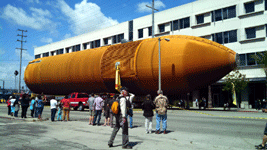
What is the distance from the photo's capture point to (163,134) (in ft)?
33.1

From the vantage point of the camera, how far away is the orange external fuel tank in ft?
66.1

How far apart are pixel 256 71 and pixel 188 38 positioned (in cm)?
1661

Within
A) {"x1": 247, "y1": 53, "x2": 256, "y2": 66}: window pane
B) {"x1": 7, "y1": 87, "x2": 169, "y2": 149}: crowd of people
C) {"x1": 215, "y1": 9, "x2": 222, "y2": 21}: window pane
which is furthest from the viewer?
{"x1": 215, "y1": 9, "x2": 222, "y2": 21}: window pane

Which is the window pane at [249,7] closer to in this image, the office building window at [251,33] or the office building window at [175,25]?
the office building window at [251,33]

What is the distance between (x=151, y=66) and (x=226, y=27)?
62.8ft

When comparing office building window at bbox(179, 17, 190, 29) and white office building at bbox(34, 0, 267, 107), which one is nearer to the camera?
white office building at bbox(34, 0, 267, 107)

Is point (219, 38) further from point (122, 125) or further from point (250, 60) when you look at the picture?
point (122, 125)

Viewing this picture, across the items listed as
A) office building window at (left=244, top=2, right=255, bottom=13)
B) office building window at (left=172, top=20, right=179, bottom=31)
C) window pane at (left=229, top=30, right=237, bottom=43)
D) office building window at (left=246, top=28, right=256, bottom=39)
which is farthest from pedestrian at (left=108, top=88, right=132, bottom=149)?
office building window at (left=172, top=20, right=179, bottom=31)

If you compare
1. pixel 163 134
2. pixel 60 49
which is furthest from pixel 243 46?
pixel 60 49

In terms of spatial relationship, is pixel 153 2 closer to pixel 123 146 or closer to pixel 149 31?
pixel 149 31

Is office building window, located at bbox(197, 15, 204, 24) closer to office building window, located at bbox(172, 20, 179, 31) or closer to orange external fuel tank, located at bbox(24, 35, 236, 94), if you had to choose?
office building window, located at bbox(172, 20, 179, 31)

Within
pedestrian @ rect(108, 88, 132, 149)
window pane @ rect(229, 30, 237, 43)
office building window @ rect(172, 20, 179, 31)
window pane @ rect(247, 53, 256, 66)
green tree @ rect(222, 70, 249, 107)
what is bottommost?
pedestrian @ rect(108, 88, 132, 149)

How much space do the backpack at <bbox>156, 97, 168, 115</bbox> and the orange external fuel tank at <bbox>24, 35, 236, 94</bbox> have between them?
33.4 ft

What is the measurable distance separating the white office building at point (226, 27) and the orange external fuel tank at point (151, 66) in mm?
14056
